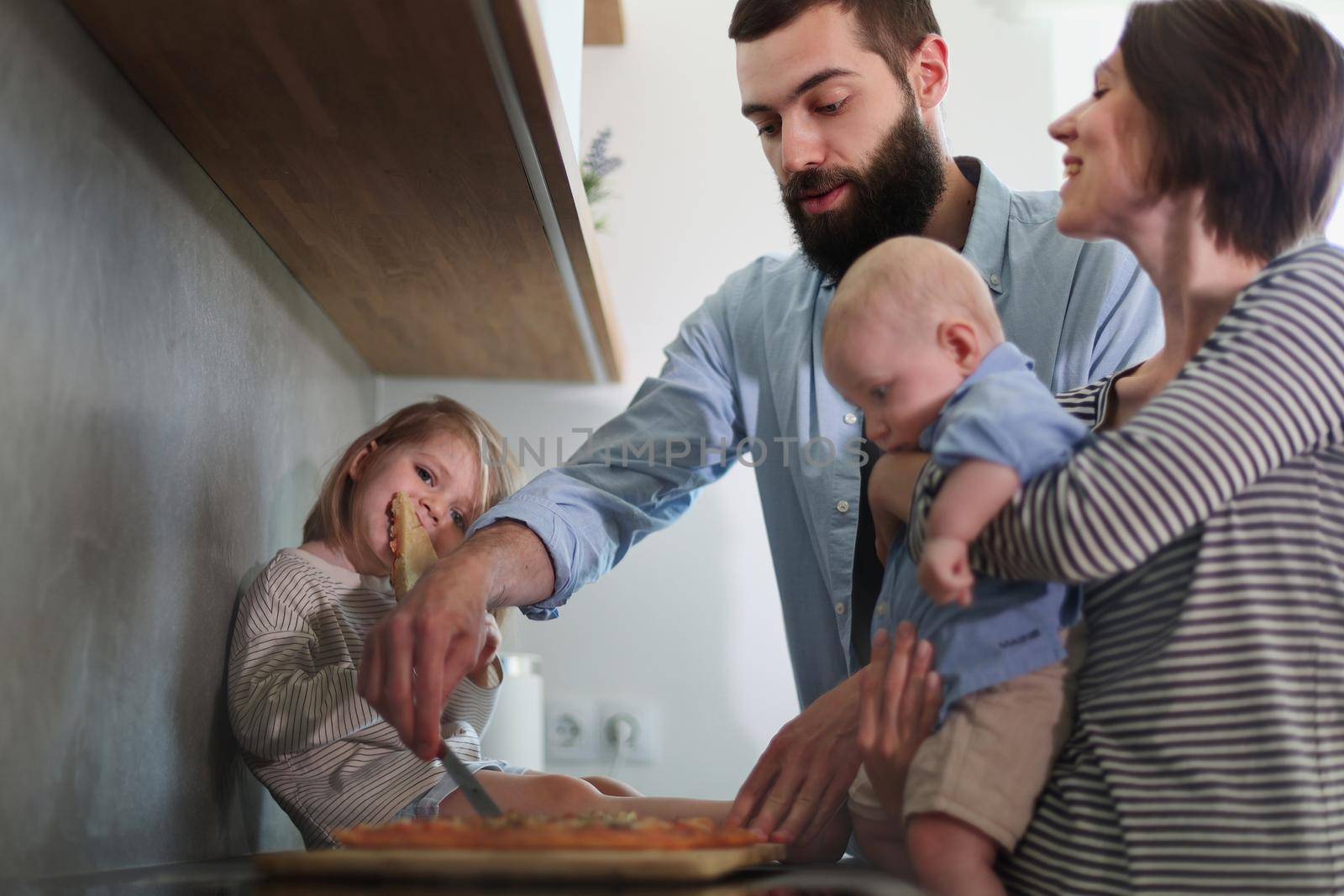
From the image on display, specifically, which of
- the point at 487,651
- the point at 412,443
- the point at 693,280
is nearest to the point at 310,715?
the point at 487,651

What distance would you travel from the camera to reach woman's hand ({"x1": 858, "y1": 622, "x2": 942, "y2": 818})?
0.76 meters

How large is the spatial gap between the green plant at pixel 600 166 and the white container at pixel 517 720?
0.79 m

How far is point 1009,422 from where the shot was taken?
66 centimetres

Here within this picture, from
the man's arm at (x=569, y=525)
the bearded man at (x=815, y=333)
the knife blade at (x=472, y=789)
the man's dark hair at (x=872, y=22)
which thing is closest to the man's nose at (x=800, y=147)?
the bearded man at (x=815, y=333)

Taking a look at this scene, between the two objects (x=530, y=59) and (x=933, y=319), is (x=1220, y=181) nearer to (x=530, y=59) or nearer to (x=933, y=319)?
(x=933, y=319)

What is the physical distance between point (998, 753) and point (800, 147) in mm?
875

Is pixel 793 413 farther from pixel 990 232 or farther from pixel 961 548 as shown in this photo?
pixel 961 548

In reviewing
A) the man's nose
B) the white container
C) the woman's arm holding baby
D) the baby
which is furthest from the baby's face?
the white container

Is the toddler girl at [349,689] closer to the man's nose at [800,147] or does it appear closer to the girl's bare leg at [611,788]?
the girl's bare leg at [611,788]

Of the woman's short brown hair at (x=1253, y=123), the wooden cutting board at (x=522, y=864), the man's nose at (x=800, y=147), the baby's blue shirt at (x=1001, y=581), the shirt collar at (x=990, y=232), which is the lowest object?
the wooden cutting board at (x=522, y=864)

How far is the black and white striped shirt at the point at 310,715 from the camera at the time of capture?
3.69ft

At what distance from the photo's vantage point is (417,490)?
4.62ft

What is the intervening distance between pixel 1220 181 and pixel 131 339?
2.70 feet

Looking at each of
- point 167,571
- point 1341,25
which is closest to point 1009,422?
point 167,571
